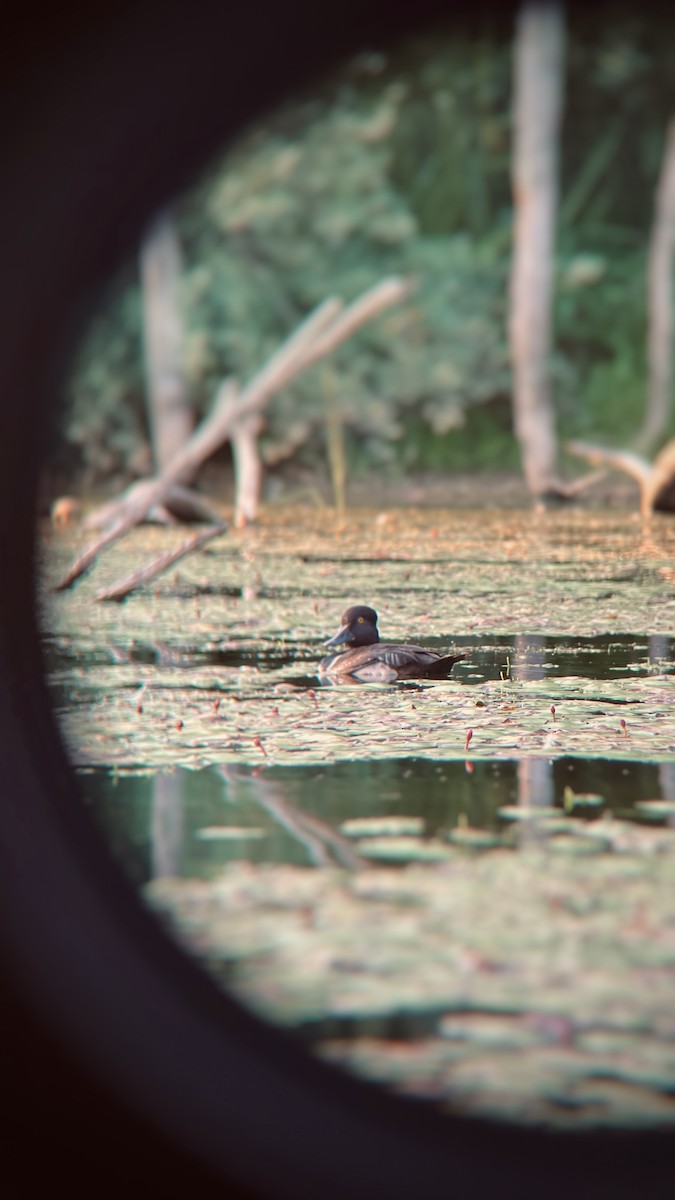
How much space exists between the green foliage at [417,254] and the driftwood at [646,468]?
0.59ft

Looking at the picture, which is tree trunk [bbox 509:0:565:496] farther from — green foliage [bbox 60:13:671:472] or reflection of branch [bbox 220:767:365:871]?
reflection of branch [bbox 220:767:365:871]

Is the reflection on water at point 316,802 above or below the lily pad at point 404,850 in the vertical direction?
above

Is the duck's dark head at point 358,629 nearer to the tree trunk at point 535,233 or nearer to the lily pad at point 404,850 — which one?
the lily pad at point 404,850

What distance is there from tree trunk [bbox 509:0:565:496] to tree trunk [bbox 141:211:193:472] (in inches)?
82.9

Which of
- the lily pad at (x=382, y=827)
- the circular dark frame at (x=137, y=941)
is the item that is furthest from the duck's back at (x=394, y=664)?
the circular dark frame at (x=137, y=941)

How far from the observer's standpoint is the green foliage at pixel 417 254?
8.78 metres

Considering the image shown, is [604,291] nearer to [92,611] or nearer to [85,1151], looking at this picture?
[92,611]

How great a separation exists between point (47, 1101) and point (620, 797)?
1637 millimetres

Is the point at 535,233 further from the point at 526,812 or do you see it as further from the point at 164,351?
the point at 526,812

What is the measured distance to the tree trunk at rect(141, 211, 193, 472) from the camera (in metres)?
8.59

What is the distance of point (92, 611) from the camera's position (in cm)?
625

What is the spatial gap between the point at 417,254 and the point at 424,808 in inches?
274

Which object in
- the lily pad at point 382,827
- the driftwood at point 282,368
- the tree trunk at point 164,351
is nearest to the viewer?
the lily pad at point 382,827

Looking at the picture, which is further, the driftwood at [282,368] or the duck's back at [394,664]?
the driftwood at [282,368]
